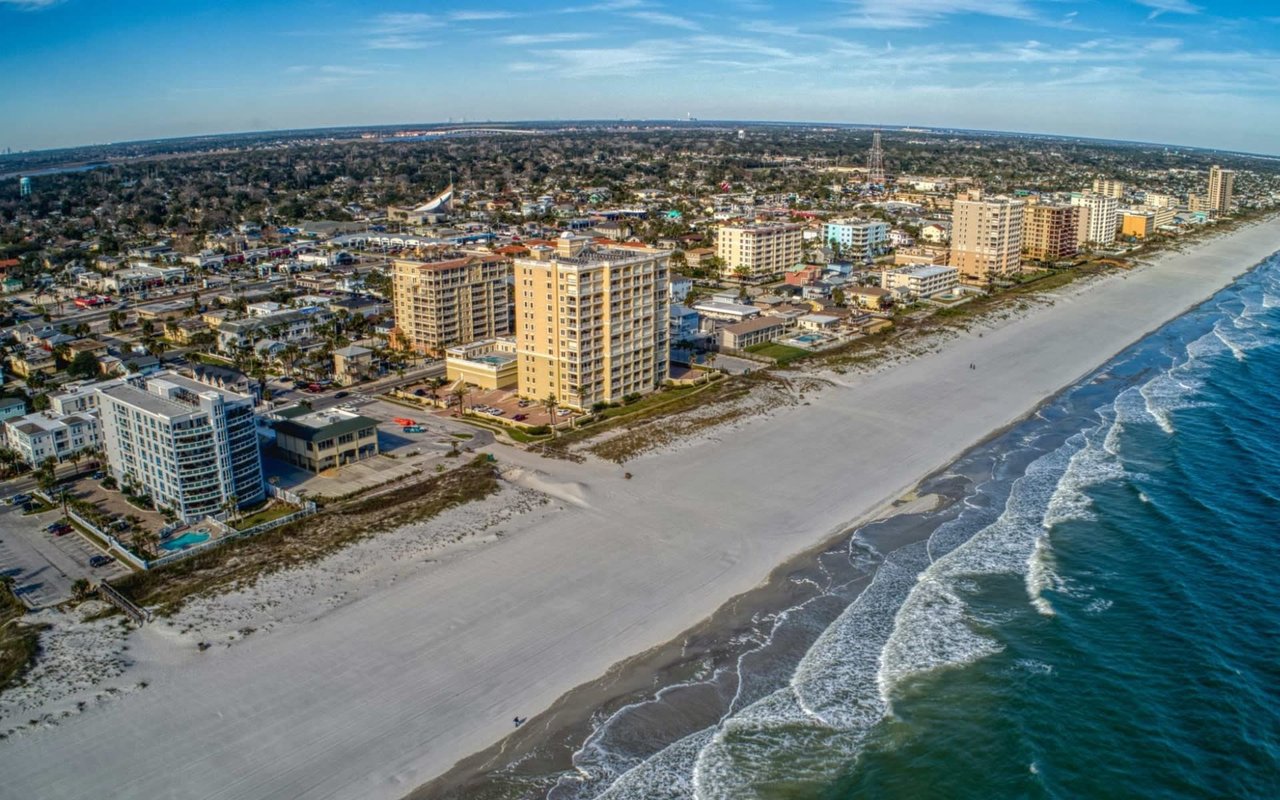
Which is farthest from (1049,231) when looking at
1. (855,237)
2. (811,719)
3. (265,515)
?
(265,515)

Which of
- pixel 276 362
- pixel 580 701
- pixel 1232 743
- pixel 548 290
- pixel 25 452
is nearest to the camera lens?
pixel 1232 743

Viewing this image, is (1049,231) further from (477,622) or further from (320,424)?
(477,622)

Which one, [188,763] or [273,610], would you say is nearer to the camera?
[188,763]

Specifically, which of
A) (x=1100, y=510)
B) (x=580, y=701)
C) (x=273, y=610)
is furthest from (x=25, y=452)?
(x=1100, y=510)

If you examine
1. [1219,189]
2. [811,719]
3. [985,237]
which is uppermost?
[1219,189]

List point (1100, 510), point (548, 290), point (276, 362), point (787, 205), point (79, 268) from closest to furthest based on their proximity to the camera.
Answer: point (1100, 510), point (548, 290), point (276, 362), point (79, 268), point (787, 205)

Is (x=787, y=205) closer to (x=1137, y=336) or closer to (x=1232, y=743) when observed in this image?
(x=1137, y=336)

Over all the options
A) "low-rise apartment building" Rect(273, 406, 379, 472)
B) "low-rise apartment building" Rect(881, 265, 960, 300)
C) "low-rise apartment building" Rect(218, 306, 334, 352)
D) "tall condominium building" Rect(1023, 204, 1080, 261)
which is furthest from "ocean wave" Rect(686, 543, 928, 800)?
"tall condominium building" Rect(1023, 204, 1080, 261)
